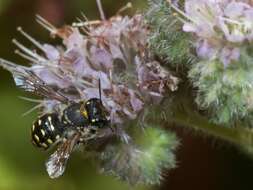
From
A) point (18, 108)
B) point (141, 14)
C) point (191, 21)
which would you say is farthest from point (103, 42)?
point (18, 108)

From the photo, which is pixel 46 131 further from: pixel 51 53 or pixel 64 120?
pixel 51 53

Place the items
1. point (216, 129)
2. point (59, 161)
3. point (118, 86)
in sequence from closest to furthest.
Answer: point (59, 161) → point (118, 86) → point (216, 129)

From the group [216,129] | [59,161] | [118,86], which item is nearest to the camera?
[59,161]

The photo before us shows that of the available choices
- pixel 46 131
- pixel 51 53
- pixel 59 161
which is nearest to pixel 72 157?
pixel 51 53

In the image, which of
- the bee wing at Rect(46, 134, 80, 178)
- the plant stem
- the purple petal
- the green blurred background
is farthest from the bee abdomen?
the green blurred background

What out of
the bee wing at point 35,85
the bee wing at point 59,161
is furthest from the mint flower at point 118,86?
the bee wing at point 59,161

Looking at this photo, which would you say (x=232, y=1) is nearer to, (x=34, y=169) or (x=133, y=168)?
(x=133, y=168)
